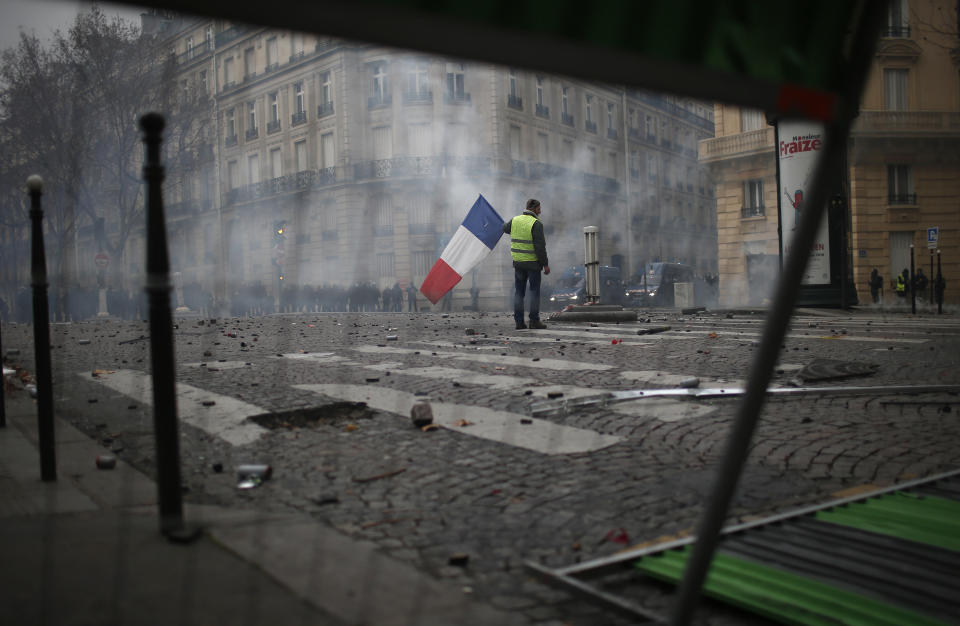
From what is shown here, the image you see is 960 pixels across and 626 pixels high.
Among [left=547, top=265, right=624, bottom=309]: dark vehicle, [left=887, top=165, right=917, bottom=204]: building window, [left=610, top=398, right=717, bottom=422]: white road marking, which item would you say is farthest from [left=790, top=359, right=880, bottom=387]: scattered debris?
[left=887, top=165, right=917, bottom=204]: building window

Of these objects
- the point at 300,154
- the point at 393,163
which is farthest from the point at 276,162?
the point at 393,163

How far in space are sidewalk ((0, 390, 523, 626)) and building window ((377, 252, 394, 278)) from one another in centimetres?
2854

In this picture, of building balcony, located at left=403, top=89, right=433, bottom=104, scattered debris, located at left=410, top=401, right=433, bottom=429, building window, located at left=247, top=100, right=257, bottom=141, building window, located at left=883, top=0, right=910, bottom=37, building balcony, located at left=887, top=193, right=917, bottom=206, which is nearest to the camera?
building window, located at left=883, top=0, right=910, bottom=37

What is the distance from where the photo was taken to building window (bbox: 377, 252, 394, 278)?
1226 inches

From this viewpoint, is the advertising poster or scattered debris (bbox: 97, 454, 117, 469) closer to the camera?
scattered debris (bbox: 97, 454, 117, 469)

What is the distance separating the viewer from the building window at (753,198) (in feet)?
98.9

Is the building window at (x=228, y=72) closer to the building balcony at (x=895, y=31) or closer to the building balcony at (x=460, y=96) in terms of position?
the building balcony at (x=895, y=31)

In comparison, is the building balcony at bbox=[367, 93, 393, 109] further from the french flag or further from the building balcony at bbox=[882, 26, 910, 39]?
the french flag

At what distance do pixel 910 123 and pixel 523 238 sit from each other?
22811 millimetres

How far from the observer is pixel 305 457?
136 inches

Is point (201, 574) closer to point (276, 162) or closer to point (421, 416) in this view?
point (421, 416)

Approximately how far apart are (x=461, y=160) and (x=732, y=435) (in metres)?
25.3

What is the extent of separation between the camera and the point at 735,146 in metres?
30.0

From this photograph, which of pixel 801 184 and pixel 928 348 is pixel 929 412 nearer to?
pixel 928 348
